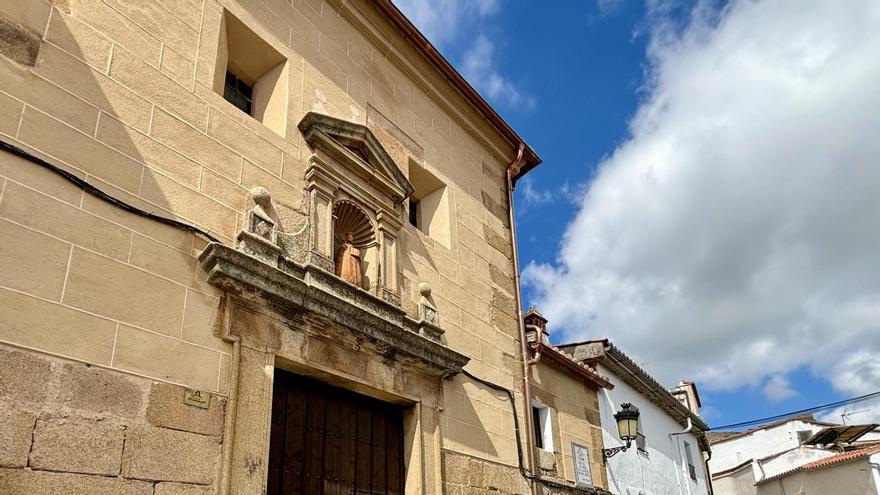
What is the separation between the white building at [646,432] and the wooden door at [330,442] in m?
4.64

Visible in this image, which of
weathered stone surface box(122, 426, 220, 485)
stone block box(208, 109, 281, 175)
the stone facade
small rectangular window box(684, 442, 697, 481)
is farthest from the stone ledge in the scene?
small rectangular window box(684, 442, 697, 481)

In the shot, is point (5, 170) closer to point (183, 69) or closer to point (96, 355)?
point (96, 355)

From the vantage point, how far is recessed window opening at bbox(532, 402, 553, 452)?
788 cm

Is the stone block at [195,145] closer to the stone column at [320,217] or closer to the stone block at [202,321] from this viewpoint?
the stone column at [320,217]

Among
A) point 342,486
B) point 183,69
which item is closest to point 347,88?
point 183,69

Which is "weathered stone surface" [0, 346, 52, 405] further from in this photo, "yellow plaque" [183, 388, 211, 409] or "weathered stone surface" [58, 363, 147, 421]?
"yellow plaque" [183, 388, 211, 409]

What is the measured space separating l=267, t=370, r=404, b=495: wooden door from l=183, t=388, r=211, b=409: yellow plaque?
71cm

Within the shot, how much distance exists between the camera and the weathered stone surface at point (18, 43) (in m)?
3.61

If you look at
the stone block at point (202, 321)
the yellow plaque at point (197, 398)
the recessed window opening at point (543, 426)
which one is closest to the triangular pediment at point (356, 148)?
the stone block at point (202, 321)

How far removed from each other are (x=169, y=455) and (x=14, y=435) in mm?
797

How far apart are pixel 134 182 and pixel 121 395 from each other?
1250 mm

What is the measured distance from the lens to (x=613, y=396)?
10305 mm

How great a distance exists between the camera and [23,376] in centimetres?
319

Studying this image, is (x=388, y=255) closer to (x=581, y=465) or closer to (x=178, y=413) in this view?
(x=178, y=413)
